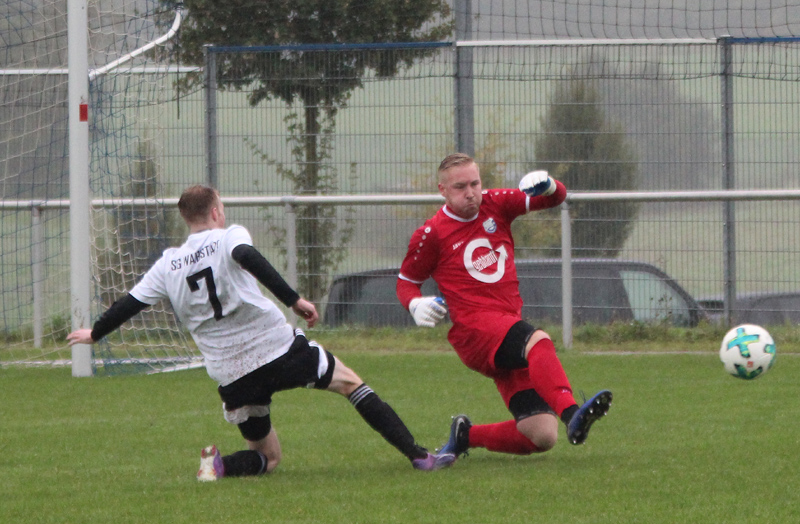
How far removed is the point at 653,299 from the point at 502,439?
4929 millimetres

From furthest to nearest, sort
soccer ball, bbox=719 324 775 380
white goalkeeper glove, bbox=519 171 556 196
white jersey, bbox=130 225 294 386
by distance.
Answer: soccer ball, bbox=719 324 775 380 → white goalkeeper glove, bbox=519 171 556 196 → white jersey, bbox=130 225 294 386

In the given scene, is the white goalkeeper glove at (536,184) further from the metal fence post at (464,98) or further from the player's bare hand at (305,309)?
the metal fence post at (464,98)

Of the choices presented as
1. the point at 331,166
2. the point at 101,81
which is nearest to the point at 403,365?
the point at 331,166

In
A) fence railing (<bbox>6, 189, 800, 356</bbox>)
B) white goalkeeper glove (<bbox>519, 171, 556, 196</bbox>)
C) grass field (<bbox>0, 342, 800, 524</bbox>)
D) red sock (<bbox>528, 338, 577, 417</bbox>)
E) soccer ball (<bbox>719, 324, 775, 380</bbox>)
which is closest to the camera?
grass field (<bbox>0, 342, 800, 524</bbox>)

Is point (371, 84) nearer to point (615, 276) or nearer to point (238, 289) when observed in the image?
point (615, 276)

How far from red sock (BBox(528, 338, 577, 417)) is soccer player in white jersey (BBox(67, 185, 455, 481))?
2.03 feet

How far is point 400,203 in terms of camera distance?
10836mm

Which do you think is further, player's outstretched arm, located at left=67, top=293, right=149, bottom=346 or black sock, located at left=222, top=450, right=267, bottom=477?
black sock, located at left=222, top=450, right=267, bottom=477

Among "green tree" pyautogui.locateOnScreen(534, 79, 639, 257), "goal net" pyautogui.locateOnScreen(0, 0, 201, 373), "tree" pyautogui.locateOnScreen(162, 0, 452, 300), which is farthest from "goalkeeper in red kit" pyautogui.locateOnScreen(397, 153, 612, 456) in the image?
"tree" pyautogui.locateOnScreen(162, 0, 452, 300)

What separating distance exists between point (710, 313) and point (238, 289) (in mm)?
5999

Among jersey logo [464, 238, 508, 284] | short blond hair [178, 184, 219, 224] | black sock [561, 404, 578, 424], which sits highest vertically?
short blond hair [178, 184, 219, 224]

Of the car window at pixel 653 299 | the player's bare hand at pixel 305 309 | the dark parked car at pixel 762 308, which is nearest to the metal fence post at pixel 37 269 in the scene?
the car window at pixel 653 299

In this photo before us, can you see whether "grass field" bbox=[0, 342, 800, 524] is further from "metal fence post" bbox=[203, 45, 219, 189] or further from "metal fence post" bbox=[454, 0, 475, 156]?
"metal fence post" bbox=[203, 45, 219, 189]

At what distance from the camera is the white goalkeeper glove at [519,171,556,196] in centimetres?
558
